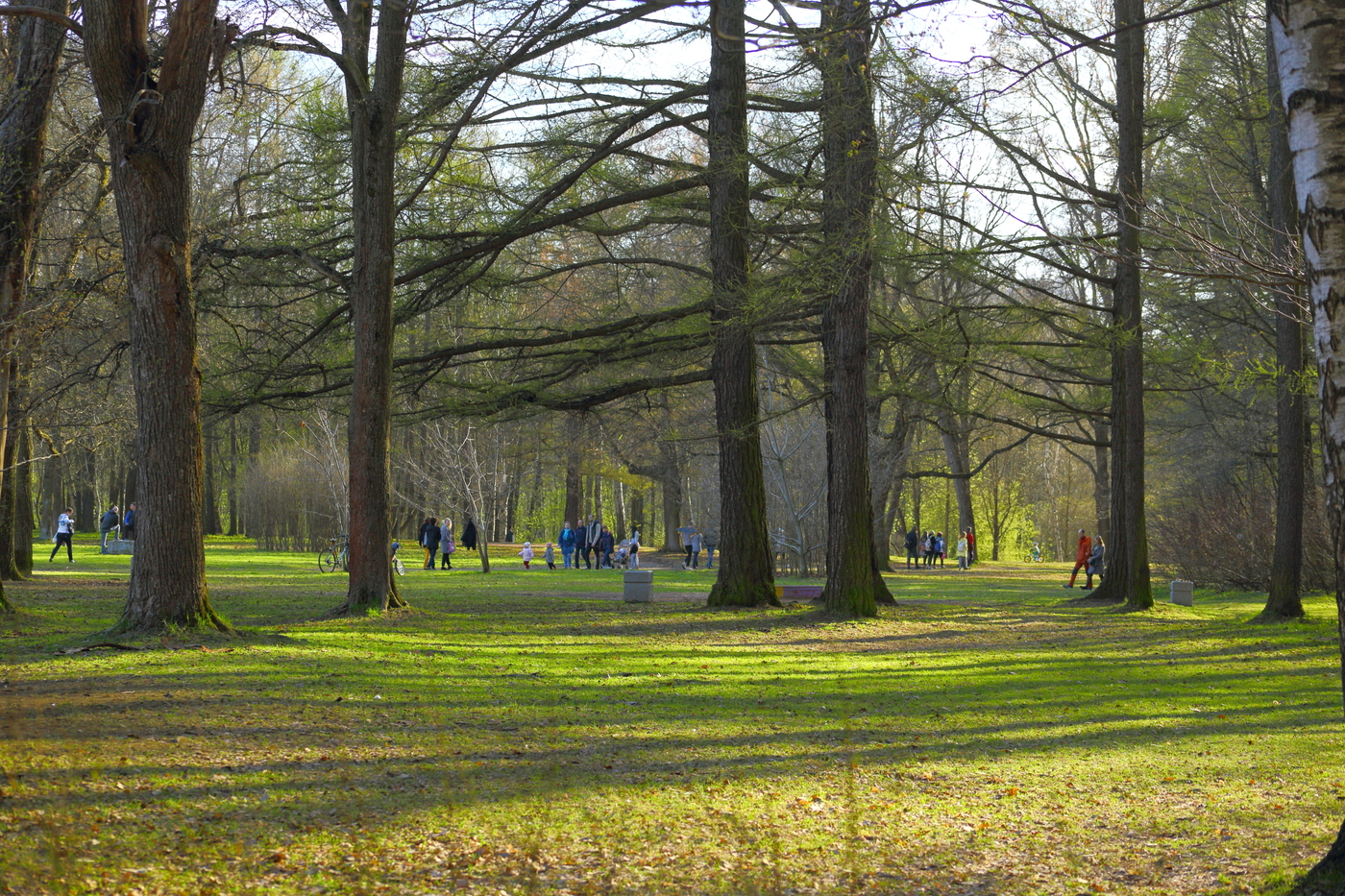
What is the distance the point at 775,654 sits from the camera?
487 inches

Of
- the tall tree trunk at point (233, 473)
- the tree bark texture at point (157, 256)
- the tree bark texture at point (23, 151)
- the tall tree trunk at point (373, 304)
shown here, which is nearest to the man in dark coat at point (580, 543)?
the tall tree trunk at point (233, 473)

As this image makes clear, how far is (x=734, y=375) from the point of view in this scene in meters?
17.1

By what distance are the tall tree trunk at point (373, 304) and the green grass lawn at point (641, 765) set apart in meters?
1.24

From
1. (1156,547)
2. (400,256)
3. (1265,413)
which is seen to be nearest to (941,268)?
(400,256)

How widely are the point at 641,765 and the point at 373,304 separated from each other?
29.5ft

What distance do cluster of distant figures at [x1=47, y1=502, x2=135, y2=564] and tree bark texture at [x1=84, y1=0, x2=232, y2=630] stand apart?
32.4ft

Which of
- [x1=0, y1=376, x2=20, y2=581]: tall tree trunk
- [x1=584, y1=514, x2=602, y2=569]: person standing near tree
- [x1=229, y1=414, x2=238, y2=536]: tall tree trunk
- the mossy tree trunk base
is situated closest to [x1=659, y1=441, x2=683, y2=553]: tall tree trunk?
[x1=584, y1=514, x2=602, y2=569]: person standing near tree

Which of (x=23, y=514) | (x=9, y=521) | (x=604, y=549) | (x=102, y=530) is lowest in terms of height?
(x=604, y=549)

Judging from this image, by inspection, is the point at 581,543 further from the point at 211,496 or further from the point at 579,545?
the point at 211,496

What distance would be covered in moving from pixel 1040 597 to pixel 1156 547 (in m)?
6.86

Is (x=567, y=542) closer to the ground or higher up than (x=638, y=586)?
higher up

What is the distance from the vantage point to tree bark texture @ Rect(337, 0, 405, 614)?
14.2 m

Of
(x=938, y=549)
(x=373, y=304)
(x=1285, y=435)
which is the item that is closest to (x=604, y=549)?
(x=938, y=549)

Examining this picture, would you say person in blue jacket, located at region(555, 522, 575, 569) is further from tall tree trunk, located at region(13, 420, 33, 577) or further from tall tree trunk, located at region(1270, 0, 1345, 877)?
tall tree trunk, located at region(1270, 0, 1345, 877)
